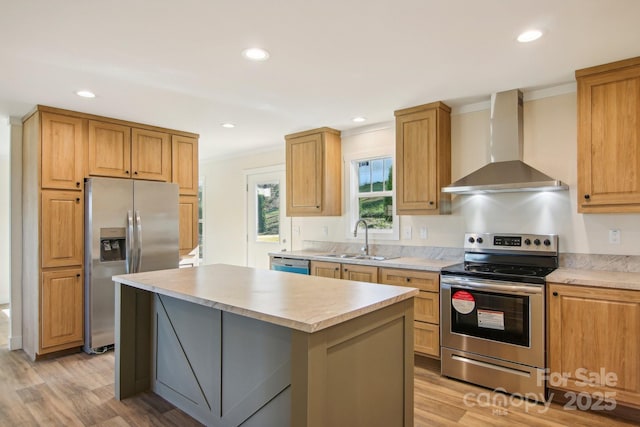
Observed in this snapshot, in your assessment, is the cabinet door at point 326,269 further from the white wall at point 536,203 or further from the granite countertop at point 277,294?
the granite countertop at point 277,294

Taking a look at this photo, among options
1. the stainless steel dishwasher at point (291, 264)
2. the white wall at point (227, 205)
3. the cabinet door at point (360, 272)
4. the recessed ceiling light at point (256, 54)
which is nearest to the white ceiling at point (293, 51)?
the recessed ceiling light at point (256, 54)

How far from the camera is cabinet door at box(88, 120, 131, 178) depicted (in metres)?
3.79

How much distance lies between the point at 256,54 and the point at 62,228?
2.56 metres

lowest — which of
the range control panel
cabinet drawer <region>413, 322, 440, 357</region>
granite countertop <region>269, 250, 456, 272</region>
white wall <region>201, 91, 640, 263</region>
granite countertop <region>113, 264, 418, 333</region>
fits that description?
cabinet drawer <region>413, 322, 440, 357</region>

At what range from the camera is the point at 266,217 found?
5645 millimetres

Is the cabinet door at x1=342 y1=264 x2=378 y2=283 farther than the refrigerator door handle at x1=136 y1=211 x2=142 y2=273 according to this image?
No

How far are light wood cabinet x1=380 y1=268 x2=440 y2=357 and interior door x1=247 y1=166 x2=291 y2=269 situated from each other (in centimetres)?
234

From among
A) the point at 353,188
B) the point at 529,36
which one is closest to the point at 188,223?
the point at 353,188

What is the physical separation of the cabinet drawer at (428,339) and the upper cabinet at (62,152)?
3445 millimetres

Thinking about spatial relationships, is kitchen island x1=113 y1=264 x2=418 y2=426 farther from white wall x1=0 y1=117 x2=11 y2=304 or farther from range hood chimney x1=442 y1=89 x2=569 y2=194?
white wall x1=0 y1=117 x2=11 y2=304

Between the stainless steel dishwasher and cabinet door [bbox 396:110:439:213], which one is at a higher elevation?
→ cabinet door [bbox 396:110:439:213]

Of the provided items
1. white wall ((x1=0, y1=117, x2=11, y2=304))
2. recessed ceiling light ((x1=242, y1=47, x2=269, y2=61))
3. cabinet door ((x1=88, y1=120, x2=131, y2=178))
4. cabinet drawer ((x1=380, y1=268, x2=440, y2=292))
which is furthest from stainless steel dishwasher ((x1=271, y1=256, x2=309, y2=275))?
white wall ((x1=0, y1=117, x2=11, y2=304))

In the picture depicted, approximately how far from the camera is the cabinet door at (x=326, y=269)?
3.87 meters

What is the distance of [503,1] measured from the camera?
6.17ft
